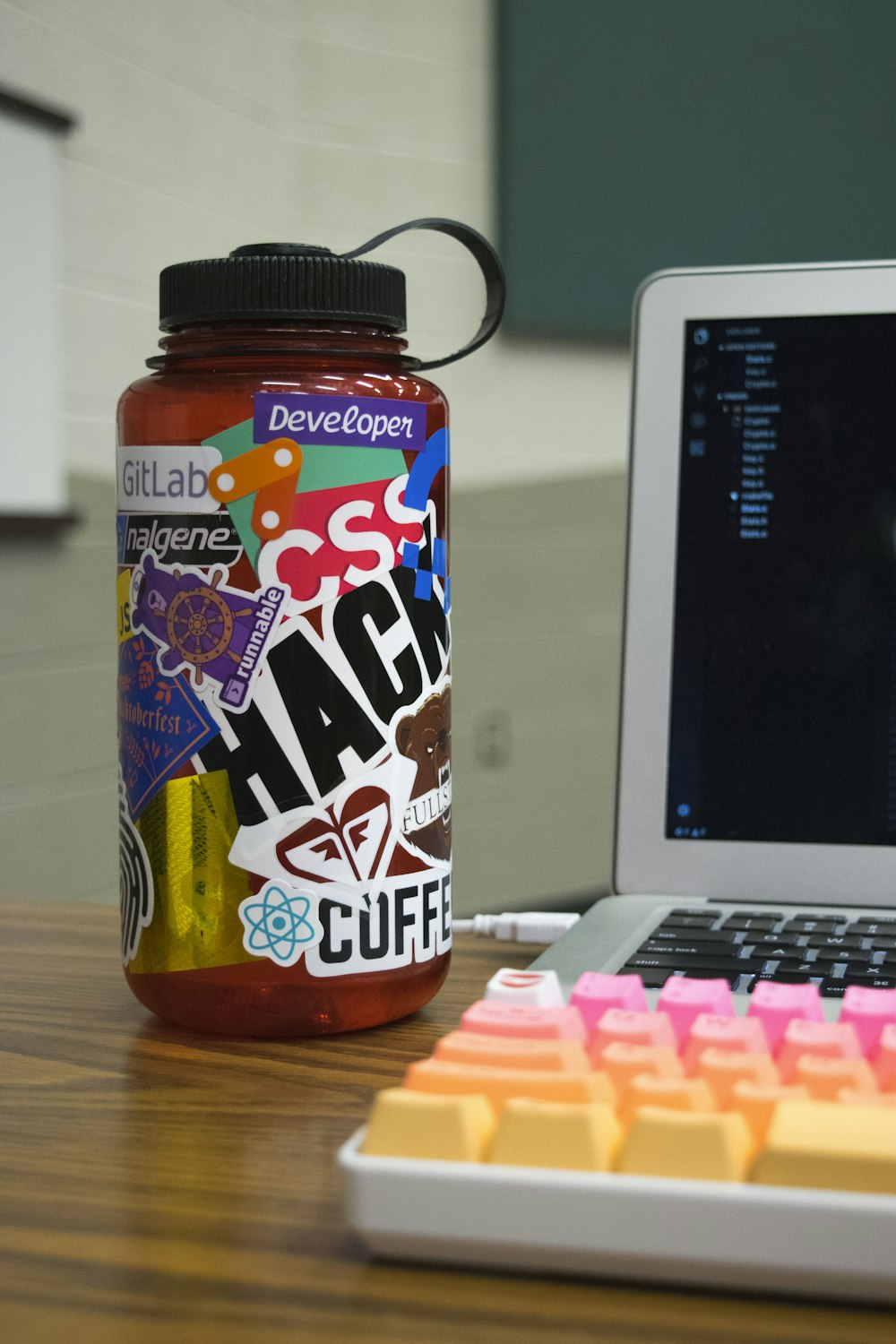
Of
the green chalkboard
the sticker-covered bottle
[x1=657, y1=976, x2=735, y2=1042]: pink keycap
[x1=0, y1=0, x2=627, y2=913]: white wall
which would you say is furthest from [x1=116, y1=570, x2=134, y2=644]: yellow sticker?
the green chalkboard

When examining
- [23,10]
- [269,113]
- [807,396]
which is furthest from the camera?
[269,113]

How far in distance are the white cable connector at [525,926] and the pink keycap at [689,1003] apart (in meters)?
0.21

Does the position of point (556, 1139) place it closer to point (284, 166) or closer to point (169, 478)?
point (169, 478)

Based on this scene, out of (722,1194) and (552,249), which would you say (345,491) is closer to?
(722,1194)

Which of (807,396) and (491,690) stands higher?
(807,396)

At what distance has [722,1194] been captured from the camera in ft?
0.84

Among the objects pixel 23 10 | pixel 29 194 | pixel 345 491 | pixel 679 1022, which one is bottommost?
pixel 679 1022

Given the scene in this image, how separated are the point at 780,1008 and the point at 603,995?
1.8 inches

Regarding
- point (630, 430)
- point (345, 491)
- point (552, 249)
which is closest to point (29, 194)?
point (552, 249)

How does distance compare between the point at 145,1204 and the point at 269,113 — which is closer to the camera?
the point at 145,1204

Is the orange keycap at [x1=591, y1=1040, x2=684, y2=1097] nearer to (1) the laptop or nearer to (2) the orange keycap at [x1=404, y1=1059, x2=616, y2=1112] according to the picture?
(2) the orange keycap at [x1=404, y1=1059, x2=616, y2=1112]

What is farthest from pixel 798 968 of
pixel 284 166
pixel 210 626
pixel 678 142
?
pixel 678 142

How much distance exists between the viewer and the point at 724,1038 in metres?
0.31

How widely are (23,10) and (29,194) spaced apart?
0.21 meters
